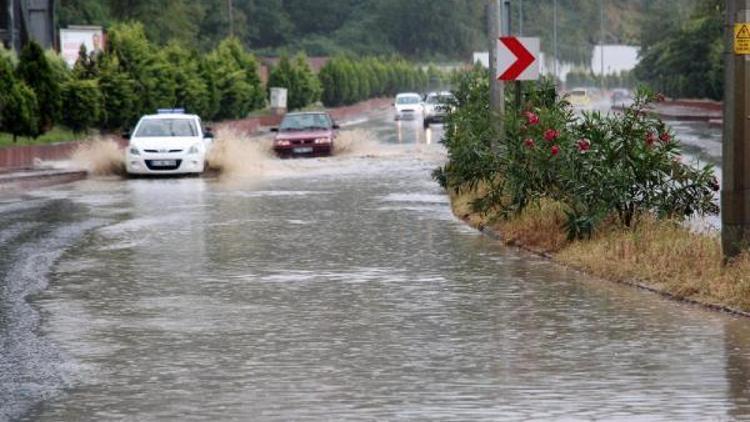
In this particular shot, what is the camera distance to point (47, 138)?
163ft

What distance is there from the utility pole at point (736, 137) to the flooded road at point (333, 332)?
905 millimetres

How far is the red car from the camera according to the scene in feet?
154

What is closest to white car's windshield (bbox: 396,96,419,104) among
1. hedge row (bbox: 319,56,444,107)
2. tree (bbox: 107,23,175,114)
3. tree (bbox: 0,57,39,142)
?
hedge row (bbox: 319,56,444,107)

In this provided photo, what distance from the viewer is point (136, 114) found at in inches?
2157

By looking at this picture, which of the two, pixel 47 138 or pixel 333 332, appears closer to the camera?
pixel 333 332

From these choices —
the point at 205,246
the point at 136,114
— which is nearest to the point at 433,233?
the point at 205,246

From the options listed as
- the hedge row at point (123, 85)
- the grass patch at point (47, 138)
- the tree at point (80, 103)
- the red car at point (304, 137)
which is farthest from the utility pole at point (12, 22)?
the red car at point (304, 137)

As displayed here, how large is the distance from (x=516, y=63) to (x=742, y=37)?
11.8 m

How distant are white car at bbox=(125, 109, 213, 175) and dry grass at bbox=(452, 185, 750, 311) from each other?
17329 millimetres

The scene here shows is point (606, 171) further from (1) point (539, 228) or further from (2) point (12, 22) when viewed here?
(2) point (12, 22)

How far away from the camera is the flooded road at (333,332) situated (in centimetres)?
987

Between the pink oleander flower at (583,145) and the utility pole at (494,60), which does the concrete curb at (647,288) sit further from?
the utility pole at (494,60)

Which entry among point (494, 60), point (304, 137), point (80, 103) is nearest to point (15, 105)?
point (80, 103)

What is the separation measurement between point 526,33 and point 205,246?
17115 centimetres
